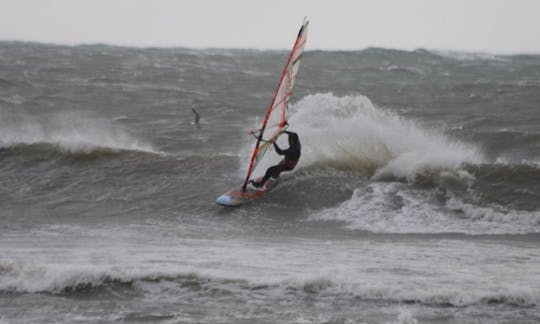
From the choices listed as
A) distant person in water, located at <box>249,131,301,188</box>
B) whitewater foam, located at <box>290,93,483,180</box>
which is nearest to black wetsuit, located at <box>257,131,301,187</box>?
distant person in water, located at <box>249,131,301,188</box>

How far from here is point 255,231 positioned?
28.3 ft

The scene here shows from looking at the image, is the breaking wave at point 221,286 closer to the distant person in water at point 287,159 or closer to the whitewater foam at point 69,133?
the distant person in water at point 287,159

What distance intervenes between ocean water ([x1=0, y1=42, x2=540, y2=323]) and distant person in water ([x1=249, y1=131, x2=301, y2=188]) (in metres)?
0.30

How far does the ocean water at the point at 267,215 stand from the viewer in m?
5.51

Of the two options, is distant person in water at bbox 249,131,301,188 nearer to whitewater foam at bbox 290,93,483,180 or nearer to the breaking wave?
whitewater foam at bbox 290,93,483,180

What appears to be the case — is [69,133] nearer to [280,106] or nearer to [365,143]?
[280,106]

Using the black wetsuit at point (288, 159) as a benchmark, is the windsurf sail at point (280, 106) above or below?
above

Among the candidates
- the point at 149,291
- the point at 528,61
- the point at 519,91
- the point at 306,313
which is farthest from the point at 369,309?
the point at 528,61

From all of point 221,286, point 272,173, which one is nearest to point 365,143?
point 272,173

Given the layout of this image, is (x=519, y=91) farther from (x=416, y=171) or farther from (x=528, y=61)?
(x=528, y=61)

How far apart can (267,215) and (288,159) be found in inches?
38.5

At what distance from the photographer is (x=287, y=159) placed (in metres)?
10.1

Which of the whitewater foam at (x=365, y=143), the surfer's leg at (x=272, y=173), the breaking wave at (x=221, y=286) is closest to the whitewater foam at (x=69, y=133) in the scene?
the whitewater foam at (x=365, y=143)

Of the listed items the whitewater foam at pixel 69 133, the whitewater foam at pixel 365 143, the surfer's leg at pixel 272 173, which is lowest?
the whitewater foam at pixel 69 133
